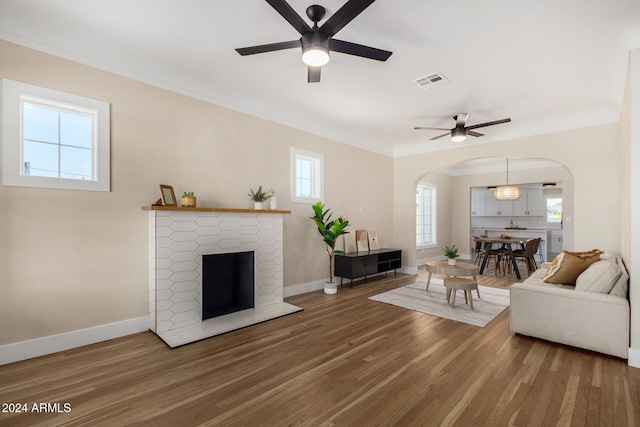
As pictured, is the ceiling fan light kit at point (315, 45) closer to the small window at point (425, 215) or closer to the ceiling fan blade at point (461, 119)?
the ceiling fan blade at point (461, 119)

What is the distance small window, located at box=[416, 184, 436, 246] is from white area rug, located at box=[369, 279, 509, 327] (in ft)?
9.71

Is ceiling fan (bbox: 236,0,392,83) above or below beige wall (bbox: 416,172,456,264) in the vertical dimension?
above

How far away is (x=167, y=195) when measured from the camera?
11.0 feet

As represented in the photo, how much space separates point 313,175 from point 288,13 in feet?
11.1

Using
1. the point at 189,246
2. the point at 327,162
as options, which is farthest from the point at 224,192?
the point at 327,162

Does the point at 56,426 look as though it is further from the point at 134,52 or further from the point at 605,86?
the point at 605,86

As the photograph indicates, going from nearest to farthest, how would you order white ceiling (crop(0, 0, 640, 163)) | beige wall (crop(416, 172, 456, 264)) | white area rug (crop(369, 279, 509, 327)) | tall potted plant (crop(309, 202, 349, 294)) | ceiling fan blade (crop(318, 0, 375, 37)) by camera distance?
ceiling fan blade (crop(318, 0, 375, 37))
white ceiling (crop(0, 0, 640, 163))
white area rug (crop(369, 279, 509, 327))
tall potted plant (crop(309, 202, 349, 294))
beige wall (crop(416, 172, 456, 264))

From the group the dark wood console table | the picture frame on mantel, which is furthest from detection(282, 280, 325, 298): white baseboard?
the picture frame on mantel

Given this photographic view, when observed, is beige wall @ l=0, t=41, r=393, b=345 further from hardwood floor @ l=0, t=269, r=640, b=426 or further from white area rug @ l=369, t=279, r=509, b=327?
white area rug @ l=369, t=279, r=509, b=327

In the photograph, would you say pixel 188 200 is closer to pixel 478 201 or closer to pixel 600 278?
pixel 600 278

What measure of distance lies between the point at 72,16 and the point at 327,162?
12.3 ft

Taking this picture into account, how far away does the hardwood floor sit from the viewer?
6.14ft

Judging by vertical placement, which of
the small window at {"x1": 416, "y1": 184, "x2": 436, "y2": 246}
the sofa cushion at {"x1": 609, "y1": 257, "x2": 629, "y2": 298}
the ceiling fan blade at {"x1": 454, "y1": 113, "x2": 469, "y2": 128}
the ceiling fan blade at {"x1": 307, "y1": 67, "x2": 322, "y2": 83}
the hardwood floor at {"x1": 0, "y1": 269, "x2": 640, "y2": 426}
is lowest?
the hardwood floor at {"x1": 0, "y1": 269, "x2": 640, "y2": 426}

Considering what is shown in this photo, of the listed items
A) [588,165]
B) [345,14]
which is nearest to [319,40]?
[345,14]
